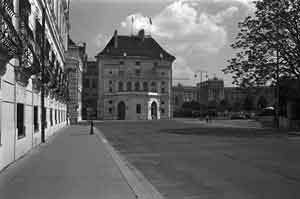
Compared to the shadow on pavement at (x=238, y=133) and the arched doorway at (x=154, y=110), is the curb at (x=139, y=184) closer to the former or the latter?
the shadow on pavement at (x=238, y=133)

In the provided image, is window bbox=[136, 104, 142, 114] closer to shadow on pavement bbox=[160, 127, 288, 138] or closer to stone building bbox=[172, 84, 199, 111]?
stone building bbox=[172, 84, 199, 111]

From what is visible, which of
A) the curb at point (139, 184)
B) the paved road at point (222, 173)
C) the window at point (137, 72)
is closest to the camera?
the curb at point (139, 184)

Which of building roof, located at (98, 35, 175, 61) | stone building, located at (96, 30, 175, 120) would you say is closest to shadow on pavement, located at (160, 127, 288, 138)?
stone building, located at (96, 30, 175, 120)

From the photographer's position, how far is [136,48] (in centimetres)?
11425

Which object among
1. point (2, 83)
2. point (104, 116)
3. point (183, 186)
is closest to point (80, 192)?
point (183, 186)

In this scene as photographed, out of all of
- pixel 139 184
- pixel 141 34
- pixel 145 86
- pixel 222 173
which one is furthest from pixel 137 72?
pixel 139 184

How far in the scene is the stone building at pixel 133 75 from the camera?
104 meters

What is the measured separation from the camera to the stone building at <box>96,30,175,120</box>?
104m

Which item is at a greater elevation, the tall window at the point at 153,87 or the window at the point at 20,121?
the tall window at the point at 153,87

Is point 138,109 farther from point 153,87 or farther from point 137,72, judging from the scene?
point 137,72

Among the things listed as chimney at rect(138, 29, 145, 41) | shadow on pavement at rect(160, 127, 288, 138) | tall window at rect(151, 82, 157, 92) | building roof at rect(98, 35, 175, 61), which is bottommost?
shadow on pavement at rect(160, 127, 288, 138)

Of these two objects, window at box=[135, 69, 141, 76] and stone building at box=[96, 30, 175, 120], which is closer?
stone building at box=[96, 30, 175, 120]

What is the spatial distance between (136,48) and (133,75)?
8315mm

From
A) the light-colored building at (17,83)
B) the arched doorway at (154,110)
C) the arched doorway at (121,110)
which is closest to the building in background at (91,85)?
the arched doorway at (121,110)
